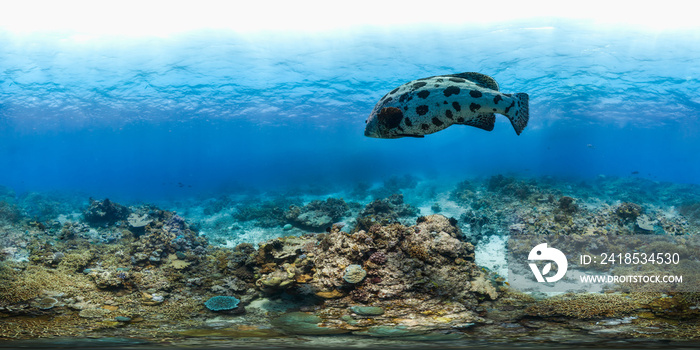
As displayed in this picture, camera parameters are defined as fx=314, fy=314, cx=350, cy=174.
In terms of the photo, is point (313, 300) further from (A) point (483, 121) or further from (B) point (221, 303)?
(A) point (483, 121)

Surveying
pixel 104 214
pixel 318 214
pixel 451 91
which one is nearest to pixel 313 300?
pixel 451 91

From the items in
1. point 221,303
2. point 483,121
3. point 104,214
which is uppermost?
point 483,121

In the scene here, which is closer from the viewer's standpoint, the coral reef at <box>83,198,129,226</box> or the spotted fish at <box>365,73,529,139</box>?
the spotted fish at <box>365,73,529,139</box>

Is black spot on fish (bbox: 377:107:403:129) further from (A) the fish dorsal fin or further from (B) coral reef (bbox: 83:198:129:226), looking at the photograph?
(B) coral reef (bbox: 83:198:129:226)

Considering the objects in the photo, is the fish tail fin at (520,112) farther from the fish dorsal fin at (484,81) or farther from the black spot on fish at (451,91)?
the black spot on fish at (451,91)

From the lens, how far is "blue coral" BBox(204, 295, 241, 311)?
457 centimetres

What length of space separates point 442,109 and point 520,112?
0.54 metres

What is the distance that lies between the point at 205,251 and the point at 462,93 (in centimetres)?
794

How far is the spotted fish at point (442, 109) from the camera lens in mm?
2029

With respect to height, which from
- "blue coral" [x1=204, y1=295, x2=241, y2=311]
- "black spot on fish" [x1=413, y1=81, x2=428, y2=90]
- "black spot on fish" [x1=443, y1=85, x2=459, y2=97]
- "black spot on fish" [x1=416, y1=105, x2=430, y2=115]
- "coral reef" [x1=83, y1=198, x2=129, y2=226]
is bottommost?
"coral reef" [x1=83, y1=198, x2=129, y2=226]

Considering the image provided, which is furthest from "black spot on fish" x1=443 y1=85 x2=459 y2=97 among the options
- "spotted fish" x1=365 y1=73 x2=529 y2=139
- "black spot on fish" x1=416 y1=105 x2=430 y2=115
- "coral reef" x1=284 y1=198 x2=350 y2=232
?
"coral reef" x1=284 y1=198 x2=350 y2=232

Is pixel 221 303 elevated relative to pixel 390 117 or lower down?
lower down

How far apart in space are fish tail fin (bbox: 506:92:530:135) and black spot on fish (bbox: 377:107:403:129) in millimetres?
721

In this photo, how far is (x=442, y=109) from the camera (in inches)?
81.3
